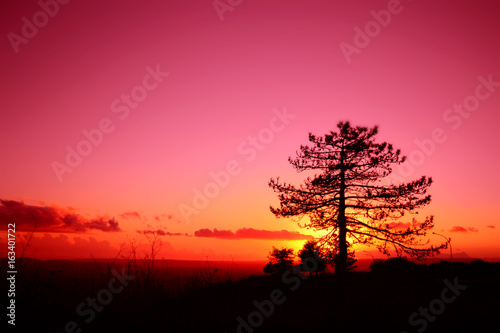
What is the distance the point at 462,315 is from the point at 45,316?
425 inches

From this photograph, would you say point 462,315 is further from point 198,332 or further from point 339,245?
point 339,245

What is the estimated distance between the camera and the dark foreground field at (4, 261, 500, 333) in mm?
8258

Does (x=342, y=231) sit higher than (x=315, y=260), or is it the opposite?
(x=342, y=231)

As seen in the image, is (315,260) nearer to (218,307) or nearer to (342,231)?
(342,231)

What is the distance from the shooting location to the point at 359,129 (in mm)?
20547

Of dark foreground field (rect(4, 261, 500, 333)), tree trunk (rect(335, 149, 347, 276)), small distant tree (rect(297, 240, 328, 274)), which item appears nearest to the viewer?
A: dark foreground field (rect(4, 261, 500, 333))

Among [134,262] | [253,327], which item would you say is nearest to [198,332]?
[253,327]

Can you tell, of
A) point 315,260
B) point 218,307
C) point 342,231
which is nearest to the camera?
point 218,307

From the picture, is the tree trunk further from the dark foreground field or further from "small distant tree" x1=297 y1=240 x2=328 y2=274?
the dark foreground field

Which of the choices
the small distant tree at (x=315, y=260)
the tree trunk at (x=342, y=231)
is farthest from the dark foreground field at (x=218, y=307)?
the small distant tree at (x=315, y=260)

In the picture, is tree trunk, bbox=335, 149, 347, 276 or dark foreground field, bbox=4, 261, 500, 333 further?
tree trunk, bbox=335, 149, 347, 276

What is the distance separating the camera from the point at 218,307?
11.1 meters

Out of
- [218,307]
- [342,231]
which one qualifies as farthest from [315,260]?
[218,307]

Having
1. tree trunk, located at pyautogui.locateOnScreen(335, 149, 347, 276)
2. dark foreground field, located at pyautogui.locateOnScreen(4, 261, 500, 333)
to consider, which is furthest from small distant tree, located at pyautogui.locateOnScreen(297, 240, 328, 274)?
dark foreground field, located at pyautogui.locateOnScreen(4, 261, 500, 333)
